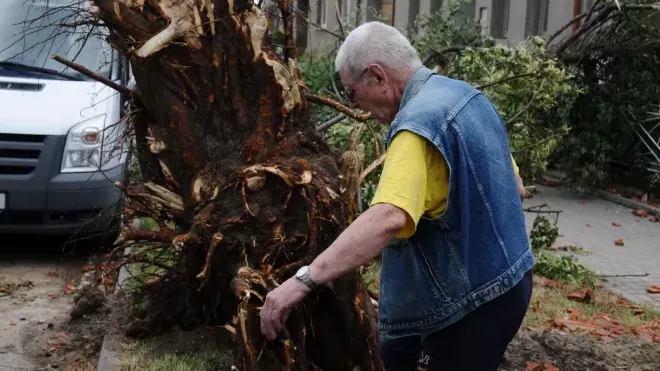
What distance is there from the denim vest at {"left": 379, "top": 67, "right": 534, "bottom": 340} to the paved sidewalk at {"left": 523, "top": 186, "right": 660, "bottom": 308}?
4396 mm

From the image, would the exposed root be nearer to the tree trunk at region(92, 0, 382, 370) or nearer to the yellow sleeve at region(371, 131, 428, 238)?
the tree trunk at region(92, 0, 382, 370)

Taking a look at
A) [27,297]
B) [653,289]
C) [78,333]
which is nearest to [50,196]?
[27,297]

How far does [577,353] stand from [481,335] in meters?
2.19

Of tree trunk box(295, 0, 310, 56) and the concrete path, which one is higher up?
tree trunk box(295, 0, 310, 56)

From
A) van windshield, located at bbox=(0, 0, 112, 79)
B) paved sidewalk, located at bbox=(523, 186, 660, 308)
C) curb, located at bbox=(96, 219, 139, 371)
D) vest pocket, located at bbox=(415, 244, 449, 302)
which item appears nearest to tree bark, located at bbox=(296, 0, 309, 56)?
curb, located at bbox=(96, 219, 139, 371)

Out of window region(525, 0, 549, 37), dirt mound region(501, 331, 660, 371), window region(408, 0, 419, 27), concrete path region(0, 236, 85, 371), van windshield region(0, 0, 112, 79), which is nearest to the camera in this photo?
dirt mound region(501, 331, 660, 371)

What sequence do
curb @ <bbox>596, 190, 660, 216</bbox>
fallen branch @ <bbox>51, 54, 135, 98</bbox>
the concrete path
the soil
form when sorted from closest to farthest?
fallen branch @ <bbox>51, 54, 135, 98</bbox> < the soil < the concrete path < curb @ <bbox>596, 190, 660, 216</bbox>

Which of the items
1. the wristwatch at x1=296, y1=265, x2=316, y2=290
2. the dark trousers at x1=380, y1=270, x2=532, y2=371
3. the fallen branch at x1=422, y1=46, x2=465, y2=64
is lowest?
the dark trousers at x1=380, y1=270, x2=532, y2=371

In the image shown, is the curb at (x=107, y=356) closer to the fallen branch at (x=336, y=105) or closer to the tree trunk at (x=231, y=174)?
the tree trunk at (x=231, y=174)

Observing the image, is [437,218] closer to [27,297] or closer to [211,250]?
[211,250]

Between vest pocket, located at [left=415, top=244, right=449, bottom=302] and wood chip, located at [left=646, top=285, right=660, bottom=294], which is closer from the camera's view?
vest pocket, located at [left=415, top=244, right=449, bottom=302]

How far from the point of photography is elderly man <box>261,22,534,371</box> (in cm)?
310

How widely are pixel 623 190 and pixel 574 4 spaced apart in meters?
3.24

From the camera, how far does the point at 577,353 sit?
5.39 meters
